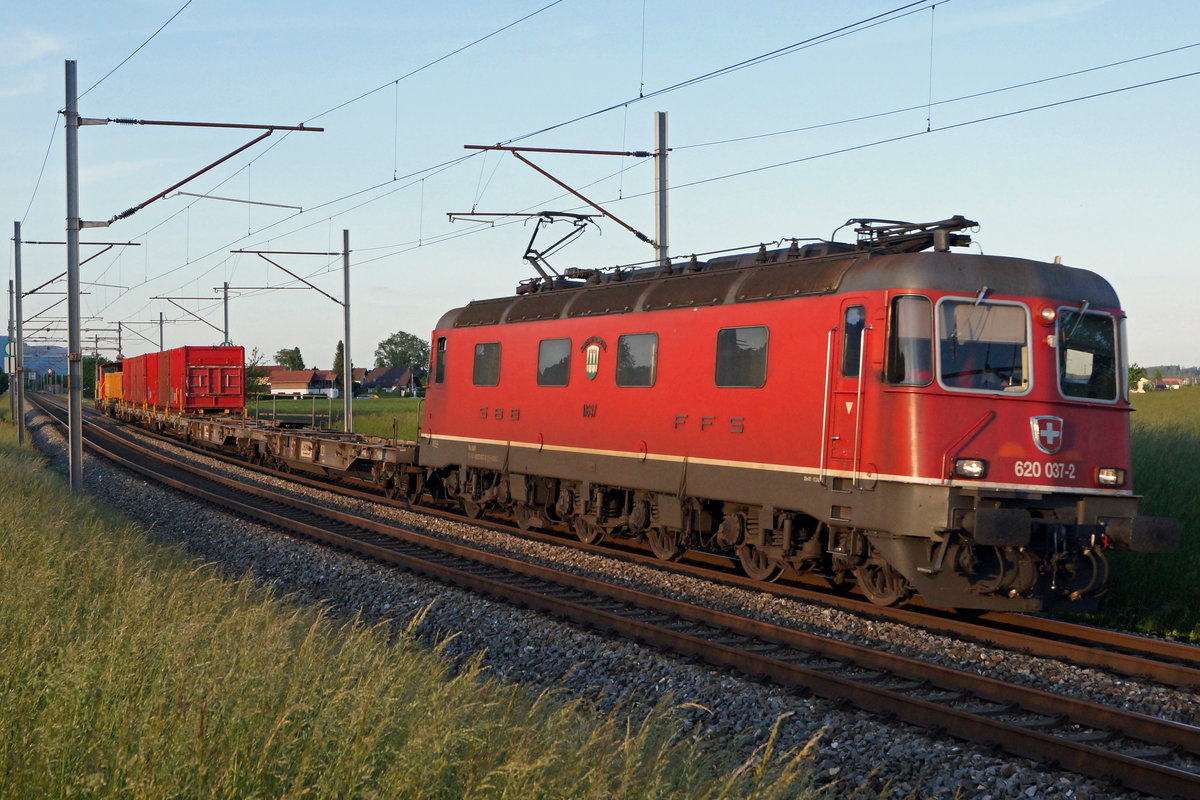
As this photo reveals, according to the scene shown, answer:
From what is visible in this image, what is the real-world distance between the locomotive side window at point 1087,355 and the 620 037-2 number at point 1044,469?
0.67 metres

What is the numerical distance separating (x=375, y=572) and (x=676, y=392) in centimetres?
420

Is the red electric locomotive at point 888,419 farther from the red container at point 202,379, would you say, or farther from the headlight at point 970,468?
the red container at point 202,379

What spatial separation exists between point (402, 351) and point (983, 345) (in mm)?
171780

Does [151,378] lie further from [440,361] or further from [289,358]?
[289,358]

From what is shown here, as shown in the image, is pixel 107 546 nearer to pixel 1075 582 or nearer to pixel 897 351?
pixel 897 351

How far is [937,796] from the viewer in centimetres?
598

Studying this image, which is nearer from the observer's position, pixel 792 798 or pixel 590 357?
pixel 792 798

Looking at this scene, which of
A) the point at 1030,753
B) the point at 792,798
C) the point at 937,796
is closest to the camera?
the point at 792,798

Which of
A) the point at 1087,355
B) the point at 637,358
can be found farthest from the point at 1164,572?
the point at 637,358

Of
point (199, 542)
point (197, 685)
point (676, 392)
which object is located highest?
point (676, 392)

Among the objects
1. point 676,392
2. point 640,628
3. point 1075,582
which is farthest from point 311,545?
point 1075,582

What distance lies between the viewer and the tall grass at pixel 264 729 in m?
3.94

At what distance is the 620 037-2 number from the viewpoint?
9.69 m

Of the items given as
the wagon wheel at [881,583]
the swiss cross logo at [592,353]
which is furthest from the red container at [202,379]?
the wagon wheel at [881,583]
